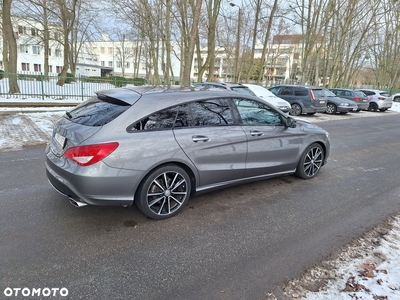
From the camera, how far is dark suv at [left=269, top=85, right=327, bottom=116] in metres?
14.9

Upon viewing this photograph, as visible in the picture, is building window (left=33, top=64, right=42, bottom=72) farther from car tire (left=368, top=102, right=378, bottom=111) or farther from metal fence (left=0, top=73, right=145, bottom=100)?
car tire (left=368, top=102, right=378, bottom=111)

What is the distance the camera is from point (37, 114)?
34.9 feet

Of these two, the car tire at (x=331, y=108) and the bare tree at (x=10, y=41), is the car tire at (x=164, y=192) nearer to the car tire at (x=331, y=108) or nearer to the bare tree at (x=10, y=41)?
the bare tree at (x=10, y=41)

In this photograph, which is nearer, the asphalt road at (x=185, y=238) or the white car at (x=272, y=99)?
the asphalt road at (x=185, y=238)

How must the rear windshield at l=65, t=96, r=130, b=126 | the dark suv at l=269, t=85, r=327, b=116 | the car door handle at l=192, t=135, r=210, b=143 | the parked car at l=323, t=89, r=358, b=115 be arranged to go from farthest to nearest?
the parked car at l=323, t=89, r=358, b=115, the dark suv at l=269, t=85, r=327, b=116, the car door handle at l=192, t=135, r=210, b=143, the rear windshield at l=65, t=96, r=130, b=126

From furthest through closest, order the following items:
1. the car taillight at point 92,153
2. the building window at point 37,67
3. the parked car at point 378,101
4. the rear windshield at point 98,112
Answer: the building window at point 37,67
the parked car at point 378,101
the rear windshield at point 98,112
the car taillight at point 92,153

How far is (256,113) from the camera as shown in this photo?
423 centimetres

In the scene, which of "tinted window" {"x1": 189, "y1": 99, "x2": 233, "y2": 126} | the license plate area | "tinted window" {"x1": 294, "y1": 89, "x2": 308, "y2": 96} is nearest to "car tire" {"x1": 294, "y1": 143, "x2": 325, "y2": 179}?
"tinted window" {"x1": 189, "y1": 99, "x2": 233, "y2": 126}

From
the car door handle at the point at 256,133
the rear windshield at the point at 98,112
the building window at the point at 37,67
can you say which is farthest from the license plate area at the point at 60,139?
the building window at the point at 37,67

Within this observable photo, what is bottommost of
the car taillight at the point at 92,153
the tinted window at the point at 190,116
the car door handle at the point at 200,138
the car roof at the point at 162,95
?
the car taillight at the point at 92,153

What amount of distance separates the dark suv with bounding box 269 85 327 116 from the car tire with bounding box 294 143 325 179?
10.6 meters

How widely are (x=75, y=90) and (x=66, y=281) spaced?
16006mm

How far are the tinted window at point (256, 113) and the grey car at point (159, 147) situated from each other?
0.05 ft

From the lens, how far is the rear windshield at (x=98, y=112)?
315 cm
